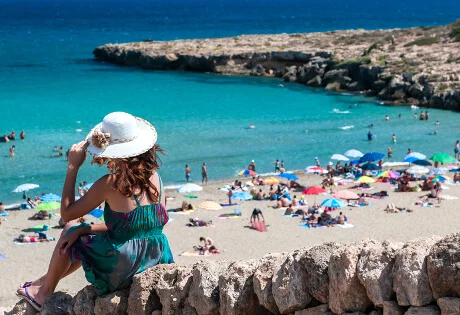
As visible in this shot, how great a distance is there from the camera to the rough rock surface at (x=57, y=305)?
511cm

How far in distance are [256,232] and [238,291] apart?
20.8 metres

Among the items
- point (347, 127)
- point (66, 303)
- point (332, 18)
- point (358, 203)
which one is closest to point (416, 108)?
point (347, 127)

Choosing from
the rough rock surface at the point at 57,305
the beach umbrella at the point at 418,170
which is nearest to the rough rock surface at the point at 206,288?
the rough rock surface at the point at 57,305

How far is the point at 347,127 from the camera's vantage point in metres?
47.7

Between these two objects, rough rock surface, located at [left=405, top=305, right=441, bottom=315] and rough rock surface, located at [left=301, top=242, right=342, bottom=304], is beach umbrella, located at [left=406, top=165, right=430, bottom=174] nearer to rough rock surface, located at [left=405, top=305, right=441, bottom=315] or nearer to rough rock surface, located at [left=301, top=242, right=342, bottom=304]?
rough rock surface, located at [left=301, top=242, right=342, bottom=304]

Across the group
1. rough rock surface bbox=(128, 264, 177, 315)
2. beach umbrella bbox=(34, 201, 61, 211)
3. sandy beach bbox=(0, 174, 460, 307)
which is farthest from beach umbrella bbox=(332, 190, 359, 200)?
rough rock surface bbox=(128, 264, 177, 315)

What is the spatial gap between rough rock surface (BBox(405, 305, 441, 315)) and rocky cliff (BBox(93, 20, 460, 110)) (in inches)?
1963

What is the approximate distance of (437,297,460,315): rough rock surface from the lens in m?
3.45

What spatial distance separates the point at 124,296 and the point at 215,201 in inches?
999

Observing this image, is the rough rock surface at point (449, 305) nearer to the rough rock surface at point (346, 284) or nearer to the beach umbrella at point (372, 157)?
the rough rock surface at point (346, 284)

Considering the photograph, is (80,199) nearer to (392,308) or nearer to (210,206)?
(392,308)

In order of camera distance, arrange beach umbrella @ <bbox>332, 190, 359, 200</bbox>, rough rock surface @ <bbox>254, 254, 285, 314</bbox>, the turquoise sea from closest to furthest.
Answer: rough rock surface @ <bbox>254, 254, 285, 314</bbox>, beach umbrella @ <bbox>332, 190, 359, 200</bbox>, the turquoise sea

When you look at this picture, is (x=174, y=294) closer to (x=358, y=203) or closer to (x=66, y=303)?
(x=66, y=303)

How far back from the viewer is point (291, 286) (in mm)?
4133
